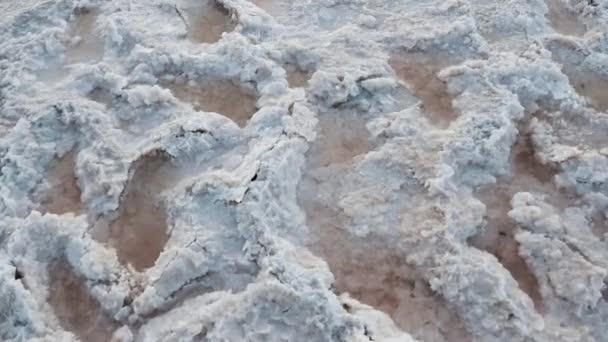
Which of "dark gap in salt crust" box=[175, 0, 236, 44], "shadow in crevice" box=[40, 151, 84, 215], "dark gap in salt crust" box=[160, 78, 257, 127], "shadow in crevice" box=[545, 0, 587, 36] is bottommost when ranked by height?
"shadow in crevice" box=[40, 151, 84, 215]

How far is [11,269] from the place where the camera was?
129cm

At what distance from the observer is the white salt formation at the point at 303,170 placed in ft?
4.08

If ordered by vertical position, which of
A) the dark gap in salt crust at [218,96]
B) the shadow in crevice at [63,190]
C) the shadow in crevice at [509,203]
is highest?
the shadow in crevice at [509,203]

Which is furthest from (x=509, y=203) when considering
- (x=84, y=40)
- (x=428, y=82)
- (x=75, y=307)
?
(x=84, y=40)

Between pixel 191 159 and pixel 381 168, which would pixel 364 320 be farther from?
pixel 191 159

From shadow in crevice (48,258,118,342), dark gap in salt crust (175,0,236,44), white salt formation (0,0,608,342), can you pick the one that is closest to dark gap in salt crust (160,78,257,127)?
white salt formation (0,0,608,342)

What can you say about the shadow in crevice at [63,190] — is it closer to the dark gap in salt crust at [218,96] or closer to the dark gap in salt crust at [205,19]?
the dark gap in salt crust at [218,96]

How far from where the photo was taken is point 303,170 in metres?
1.49

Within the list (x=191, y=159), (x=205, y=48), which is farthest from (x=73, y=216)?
(x=205, y=48)

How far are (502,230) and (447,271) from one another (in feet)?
0.61

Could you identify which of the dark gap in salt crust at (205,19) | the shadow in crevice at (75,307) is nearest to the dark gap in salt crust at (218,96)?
the dark gap in salt crust at (205,19)

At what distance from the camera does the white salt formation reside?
124cm

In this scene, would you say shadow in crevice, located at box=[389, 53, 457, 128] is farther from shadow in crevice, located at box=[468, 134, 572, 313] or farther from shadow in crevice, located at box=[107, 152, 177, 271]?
shadow in crevice, located at box=[107, 152, 177, 271]

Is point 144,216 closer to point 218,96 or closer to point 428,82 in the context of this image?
point 218,96
